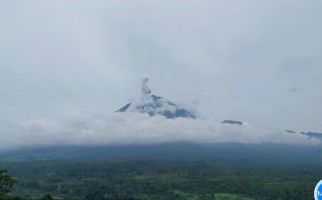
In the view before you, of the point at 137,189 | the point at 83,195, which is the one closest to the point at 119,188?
the point at 137,189

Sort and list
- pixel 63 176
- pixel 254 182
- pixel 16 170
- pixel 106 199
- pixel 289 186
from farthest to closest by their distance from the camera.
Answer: pixel 16 170
pixel 63 176
pixel 254 182
pixel 289 186
pixel 106 199

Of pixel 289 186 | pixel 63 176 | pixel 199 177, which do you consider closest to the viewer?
pixel 289 186

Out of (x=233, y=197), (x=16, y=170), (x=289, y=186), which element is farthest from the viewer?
(x=16, y=170)

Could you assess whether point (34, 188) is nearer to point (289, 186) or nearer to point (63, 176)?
point (63, 176)

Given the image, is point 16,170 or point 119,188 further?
point 16,170

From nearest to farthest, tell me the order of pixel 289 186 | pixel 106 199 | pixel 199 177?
1. pixel 106 199
2. pixel 289 186
3. pixel 199 177

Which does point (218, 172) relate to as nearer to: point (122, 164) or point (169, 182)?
point (169, 182)

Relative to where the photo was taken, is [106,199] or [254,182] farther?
[254,182]

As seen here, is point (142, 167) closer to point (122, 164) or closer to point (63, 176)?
point (122, 164)

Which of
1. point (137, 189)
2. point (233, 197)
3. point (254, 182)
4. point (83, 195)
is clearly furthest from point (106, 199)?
point (254, 182)
